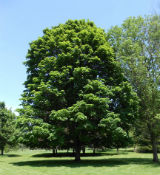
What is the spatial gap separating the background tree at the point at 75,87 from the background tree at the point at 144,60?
1791mm

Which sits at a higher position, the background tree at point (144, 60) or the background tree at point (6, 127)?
the background tree at point (144, 60)

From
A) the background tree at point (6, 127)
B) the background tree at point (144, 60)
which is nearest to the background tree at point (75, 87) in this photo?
the background tree at point (144, 60)

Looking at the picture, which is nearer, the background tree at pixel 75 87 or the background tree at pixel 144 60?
the background tree at pixel 75 87

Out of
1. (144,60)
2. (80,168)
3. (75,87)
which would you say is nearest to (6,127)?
(75,87)

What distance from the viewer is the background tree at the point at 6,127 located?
40084 mm

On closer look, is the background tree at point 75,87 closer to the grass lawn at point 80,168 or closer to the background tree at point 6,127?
the grass lawn at point 80,168

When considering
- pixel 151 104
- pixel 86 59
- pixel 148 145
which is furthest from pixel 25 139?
pixel 148 145

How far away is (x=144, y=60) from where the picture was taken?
23281 millimetres

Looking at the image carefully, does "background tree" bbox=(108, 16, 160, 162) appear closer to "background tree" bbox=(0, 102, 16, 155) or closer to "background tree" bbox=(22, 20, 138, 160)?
"background tree" bbox=(22, 20, 138, 160)

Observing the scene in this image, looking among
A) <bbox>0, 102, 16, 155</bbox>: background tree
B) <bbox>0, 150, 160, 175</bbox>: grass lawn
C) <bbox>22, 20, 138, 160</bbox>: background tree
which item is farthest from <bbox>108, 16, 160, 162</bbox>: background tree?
<bbox>0, 102, 16, 155</bbox>: background tree

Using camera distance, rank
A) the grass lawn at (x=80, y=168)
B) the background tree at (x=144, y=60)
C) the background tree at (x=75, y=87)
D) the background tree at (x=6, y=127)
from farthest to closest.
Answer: the background tree at (x=6, y=127)
the background tree at (x=144, y=60)
the background tree at (x=75, y=87)
the grass lawn at (x=80, y=168)

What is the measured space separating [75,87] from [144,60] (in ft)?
32.1

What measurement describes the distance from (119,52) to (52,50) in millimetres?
8287

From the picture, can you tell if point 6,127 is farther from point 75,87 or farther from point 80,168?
point 80,168
